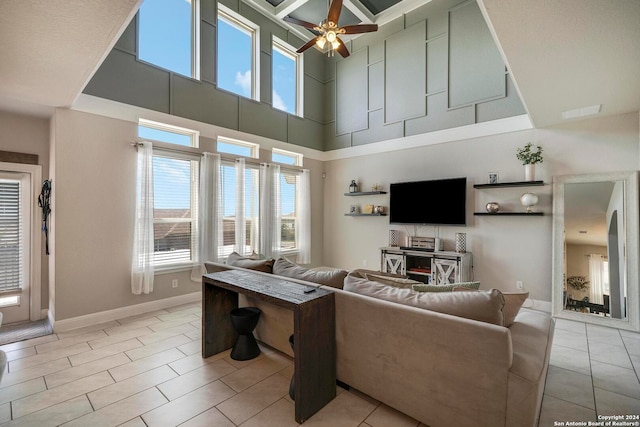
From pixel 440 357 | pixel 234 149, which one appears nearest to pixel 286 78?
pixel 234 149

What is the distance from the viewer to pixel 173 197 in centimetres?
420

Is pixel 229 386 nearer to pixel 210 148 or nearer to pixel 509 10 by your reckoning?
pixel 509 10

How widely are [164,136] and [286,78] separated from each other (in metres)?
3.01

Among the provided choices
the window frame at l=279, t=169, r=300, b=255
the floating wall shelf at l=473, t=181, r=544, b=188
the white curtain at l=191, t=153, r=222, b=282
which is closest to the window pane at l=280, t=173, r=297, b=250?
the window frame at l=279, t=169, r=300, b=255

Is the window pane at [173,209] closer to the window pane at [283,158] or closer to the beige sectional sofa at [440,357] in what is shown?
the window pane at [283,158]

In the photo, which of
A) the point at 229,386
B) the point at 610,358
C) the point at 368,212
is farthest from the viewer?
the point at 368,212

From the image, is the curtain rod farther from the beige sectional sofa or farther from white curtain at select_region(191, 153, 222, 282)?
the beige sectional sofa

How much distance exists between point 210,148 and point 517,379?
4.64 m

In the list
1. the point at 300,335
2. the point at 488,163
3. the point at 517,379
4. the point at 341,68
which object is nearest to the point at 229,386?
the point at 300,335

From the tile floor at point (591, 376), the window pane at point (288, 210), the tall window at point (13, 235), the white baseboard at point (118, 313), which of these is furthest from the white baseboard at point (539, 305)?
the tall window at point (13, 235)

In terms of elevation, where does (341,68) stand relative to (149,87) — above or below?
above

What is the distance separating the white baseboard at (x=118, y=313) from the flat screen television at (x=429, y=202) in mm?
3762

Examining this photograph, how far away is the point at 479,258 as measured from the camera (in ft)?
14.9

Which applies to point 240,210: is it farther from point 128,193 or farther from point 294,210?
point 128,193
